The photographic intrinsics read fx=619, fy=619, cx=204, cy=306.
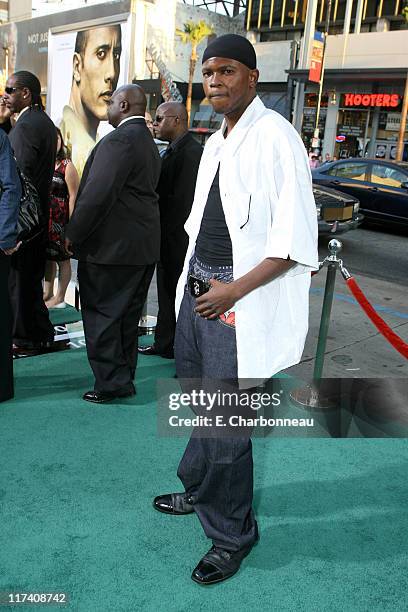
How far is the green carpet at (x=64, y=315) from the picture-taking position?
546 cm

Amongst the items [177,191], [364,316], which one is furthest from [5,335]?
[364,316]

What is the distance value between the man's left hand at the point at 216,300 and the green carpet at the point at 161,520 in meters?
1.06

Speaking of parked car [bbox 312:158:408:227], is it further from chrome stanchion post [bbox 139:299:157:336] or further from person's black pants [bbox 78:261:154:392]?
person's black pants [bbox 78:261:154:392]

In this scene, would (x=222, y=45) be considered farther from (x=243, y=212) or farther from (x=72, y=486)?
(x=72, y=486)

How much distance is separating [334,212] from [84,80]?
18.2 ft

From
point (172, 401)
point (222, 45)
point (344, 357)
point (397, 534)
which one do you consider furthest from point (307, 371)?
point (222, 45)

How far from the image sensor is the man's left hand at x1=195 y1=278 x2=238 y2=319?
2.09 m

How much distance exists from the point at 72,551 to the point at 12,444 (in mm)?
987

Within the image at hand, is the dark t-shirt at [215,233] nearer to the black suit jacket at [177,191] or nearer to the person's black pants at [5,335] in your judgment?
the person's black pants at [5,335]

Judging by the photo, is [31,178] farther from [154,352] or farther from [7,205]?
[154,352]

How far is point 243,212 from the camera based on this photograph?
2082 millimetres

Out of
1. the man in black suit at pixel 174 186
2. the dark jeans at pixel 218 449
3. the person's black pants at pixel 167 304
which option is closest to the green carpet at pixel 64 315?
the person's black pants at pixel 167 304

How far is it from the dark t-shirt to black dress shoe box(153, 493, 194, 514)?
116 cm

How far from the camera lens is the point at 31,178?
4348 mm
